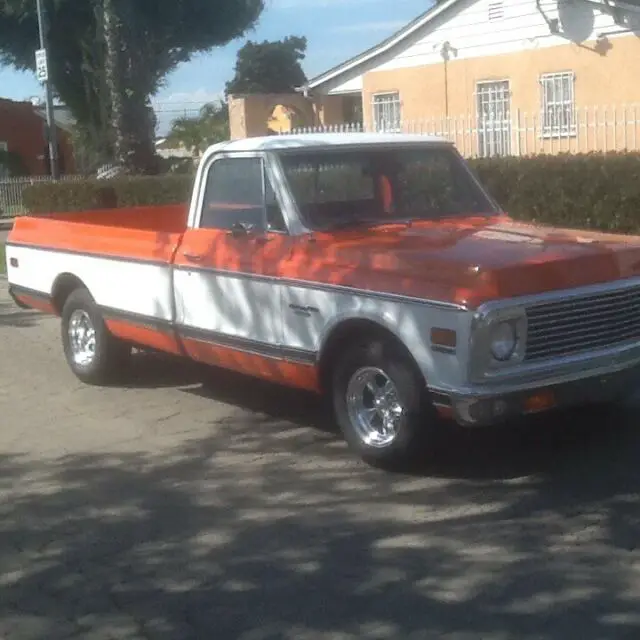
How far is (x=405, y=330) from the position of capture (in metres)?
6.46

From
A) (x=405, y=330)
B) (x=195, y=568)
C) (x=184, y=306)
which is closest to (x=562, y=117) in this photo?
(x=184, y=306)

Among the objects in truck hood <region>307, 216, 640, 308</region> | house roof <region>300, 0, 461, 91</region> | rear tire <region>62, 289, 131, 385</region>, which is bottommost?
rear tire <region>62, 289, 131, 385</region>

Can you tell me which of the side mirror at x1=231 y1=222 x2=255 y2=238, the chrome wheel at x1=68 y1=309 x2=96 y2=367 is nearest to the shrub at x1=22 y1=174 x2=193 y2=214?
the chrome wheel at x1=68 y1=309 x2=96 y2=367

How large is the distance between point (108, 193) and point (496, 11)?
26.4 ft

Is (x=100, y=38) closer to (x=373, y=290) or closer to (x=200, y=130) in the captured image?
(x=200, y=130)

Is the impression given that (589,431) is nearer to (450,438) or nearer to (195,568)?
(450,438)

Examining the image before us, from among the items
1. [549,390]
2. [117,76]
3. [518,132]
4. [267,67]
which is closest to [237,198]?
[549,390]

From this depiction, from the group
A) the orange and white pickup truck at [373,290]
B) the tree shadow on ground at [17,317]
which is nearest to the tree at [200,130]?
the tree shadow on ground at [17,317]

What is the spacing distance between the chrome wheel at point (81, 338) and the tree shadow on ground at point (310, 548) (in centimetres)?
217

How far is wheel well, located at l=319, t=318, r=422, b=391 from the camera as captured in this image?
6.66 metres

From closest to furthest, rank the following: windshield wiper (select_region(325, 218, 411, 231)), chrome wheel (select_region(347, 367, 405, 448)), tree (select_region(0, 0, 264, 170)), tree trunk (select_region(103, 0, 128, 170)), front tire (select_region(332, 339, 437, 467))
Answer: front tire (select_region(332, 339, 437, 467))
chrome wheel (select_region(347, 367, 405, 448))
windshield wiper (select_region(325, 218, 411, 231))
tree trunk (select_region(103, 0, 128, 170))
tree (select_region(0, 0, 264, 170))

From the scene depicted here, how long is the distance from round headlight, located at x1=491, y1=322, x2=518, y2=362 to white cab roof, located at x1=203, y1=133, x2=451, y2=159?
2.28 m

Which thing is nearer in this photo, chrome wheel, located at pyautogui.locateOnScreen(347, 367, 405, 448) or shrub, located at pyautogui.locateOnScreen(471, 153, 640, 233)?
chrome wheel, located at pyautogui.locateOnScreen(347, 367, 405, 448)

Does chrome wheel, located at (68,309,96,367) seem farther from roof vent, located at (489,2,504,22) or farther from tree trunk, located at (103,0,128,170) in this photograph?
tree trunk, located at (103,0,128,170)
